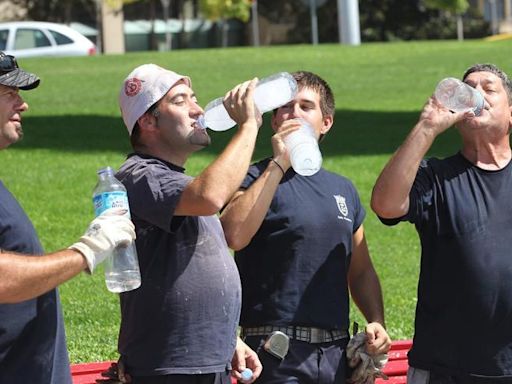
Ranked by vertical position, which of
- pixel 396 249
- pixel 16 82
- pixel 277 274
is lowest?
pixel 396 249

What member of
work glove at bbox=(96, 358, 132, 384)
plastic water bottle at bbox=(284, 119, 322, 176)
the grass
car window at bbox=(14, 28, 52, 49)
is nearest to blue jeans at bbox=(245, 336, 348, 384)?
work glove at bbox=(96, 358, 132, 384)

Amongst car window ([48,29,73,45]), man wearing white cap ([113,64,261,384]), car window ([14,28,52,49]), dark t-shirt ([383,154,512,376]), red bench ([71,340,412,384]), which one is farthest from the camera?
car window ([48,29,73,45])

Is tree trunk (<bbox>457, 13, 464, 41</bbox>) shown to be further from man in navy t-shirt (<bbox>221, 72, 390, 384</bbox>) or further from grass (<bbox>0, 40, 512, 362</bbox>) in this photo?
man in navy t-shirt (<bbox>221, 72, 390, 384</bbox>)

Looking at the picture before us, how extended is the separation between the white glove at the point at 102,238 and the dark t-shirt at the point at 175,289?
476mm

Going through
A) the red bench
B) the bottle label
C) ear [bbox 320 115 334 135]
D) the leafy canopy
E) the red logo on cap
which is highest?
the leafy canopy

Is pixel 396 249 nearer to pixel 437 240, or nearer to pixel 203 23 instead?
pixel 437 240

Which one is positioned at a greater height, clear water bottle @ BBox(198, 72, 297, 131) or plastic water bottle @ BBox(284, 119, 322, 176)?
clear water bottle @ BBox(198, 72, 297, 131)

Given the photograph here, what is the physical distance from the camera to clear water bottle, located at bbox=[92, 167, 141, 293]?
156 inches

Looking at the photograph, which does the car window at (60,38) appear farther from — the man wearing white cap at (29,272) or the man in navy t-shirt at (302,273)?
the man wearing white cap at (29,272)

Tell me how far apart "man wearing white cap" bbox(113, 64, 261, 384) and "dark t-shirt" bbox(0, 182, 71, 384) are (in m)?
0.44

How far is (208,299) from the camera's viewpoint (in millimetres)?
4414

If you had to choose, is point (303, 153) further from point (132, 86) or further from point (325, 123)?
point (132, 86)

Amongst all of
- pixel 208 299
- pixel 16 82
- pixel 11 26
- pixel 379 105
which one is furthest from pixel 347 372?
pixel 11 26

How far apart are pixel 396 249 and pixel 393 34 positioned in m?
42.8
